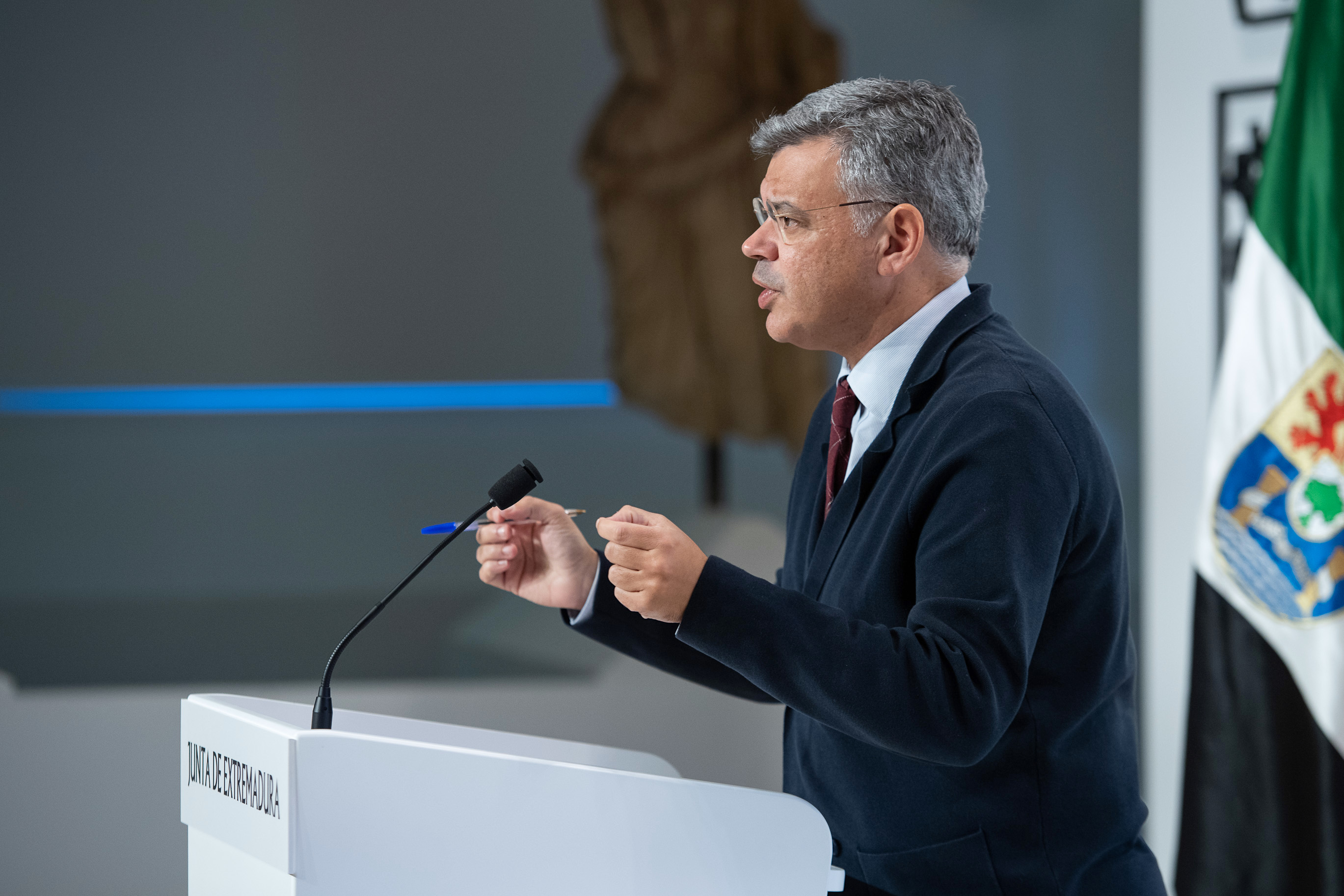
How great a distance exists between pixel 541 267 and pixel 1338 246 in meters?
1.85

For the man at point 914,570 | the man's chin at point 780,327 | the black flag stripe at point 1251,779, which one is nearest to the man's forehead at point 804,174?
the man at point 914,570

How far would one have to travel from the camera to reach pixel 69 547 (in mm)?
2744

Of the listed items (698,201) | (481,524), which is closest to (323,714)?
(481,524)

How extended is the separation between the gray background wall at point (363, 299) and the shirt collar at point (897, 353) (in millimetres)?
1764

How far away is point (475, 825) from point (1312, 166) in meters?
2.06

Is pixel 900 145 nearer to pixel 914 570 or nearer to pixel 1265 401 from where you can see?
pixel 914 570

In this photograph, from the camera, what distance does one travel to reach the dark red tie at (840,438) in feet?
3.86

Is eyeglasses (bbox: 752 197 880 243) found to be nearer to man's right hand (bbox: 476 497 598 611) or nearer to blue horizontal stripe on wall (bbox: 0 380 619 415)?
man's right hand (bbox: 476 497 598 611)

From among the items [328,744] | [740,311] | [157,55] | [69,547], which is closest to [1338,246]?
[740,311]

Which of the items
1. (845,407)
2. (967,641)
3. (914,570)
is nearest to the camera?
(967,641)

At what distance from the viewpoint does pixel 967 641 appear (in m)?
0.85

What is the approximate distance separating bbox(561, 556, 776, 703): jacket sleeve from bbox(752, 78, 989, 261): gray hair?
50cm

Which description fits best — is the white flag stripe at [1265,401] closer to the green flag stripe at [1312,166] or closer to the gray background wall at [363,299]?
the green flag stripe at [1312,166]

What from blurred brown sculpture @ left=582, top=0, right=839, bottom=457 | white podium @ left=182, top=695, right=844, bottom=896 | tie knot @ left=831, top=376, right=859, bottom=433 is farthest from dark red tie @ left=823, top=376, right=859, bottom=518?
blurred brown sculpture @ left=582, top=0, right=839, bottom=457
